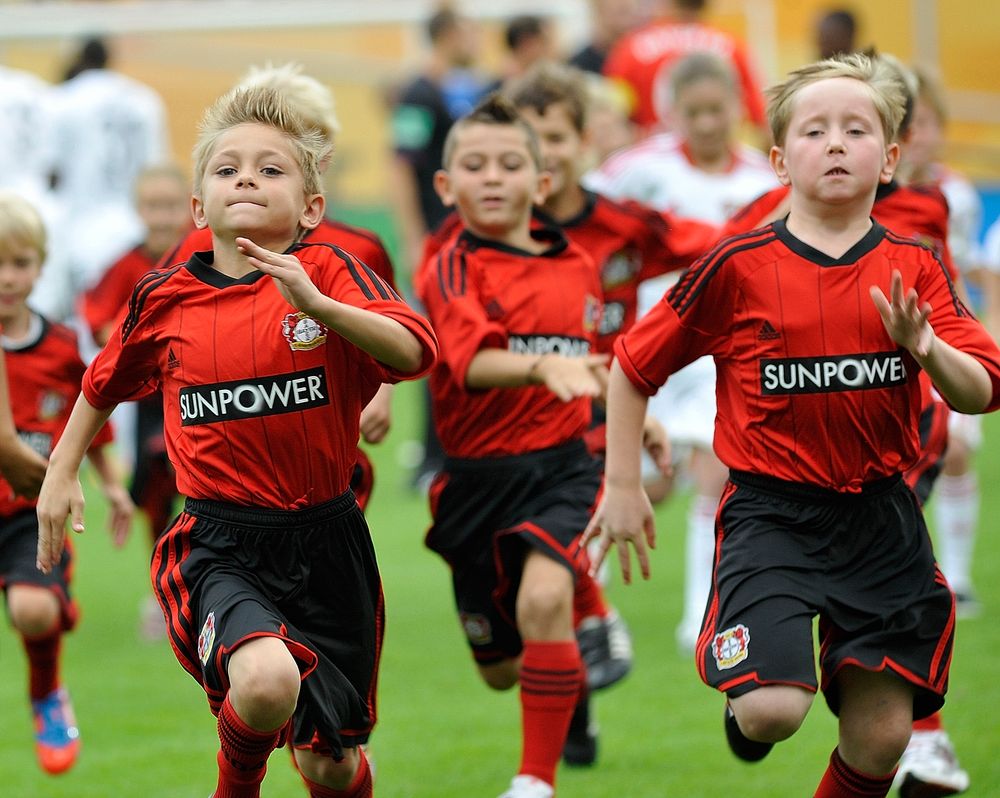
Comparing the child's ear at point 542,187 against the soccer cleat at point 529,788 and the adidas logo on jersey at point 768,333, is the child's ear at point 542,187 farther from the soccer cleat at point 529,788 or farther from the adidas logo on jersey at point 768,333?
the soccer cleat at point 529,788

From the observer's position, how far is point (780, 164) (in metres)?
4.04

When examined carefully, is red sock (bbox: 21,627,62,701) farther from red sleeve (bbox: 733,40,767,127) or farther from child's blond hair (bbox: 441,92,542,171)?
red sleeve (bbox: 733,40,767,127)

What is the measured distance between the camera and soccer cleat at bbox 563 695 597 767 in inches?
209

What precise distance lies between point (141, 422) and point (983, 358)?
167 inches

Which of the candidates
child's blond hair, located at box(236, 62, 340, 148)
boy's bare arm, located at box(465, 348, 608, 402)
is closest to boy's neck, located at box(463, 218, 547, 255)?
boy's bare arm, located at box(465, 348, 608, 402)

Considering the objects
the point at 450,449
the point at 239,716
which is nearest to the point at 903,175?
the point at 450,449

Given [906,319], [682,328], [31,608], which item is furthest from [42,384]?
[906,319]

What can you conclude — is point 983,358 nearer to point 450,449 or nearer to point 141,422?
point 450,449

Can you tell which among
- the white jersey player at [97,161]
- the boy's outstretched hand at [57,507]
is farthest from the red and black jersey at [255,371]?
the white jersey player at [97,161]

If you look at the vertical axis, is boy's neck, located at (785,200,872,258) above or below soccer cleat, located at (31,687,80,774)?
above

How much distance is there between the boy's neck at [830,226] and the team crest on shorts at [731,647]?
35.7 inches

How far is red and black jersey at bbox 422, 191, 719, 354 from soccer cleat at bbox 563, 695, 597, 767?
1235 millimetres

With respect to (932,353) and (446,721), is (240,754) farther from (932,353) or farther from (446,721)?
(446,721)

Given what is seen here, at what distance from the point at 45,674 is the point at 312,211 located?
2.21m
